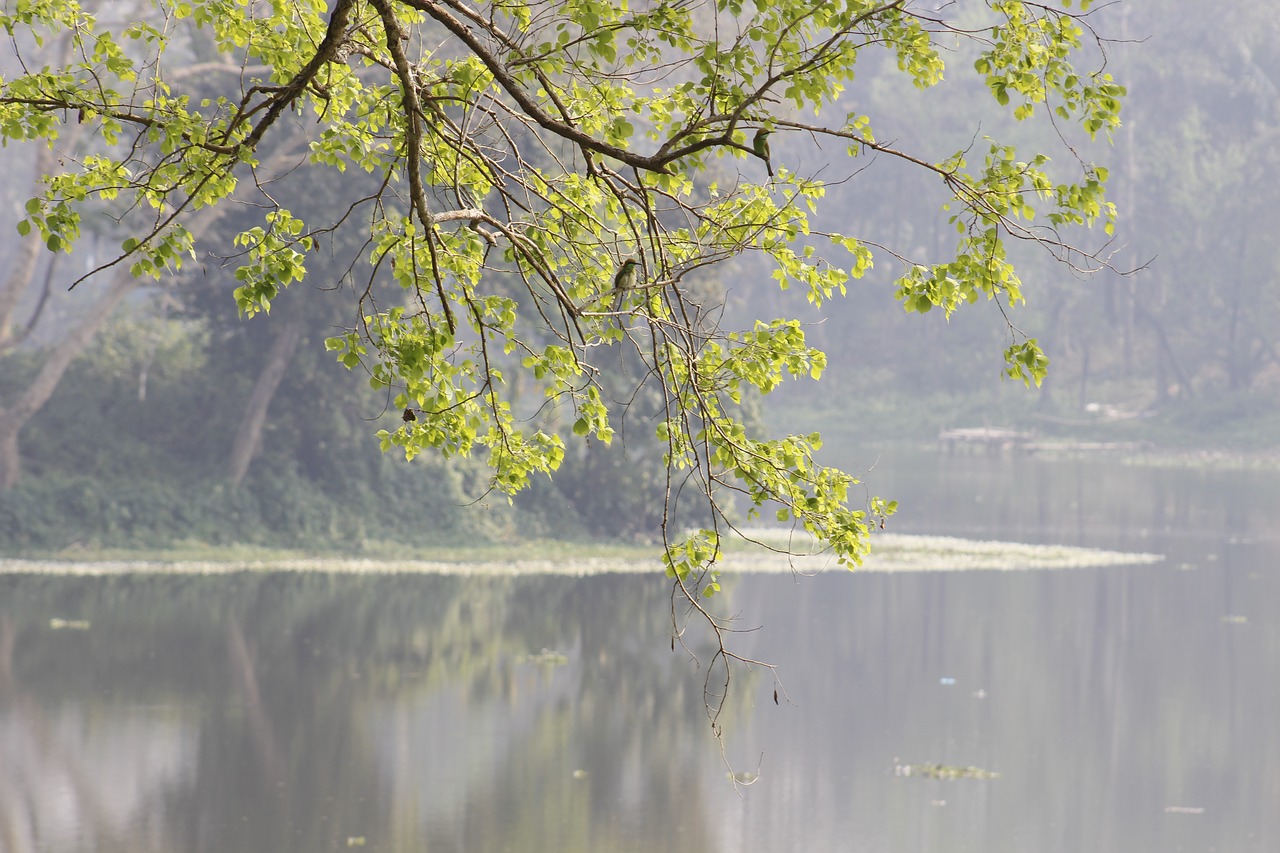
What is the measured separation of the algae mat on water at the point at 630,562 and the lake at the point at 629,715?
0.60m

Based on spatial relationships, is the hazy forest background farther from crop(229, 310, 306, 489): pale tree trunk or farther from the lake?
the lake

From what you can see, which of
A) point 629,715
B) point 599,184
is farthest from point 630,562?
point 599,184

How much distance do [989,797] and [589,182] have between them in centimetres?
630

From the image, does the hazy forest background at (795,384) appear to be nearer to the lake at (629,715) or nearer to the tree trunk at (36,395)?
the tree trunk at (36,395)

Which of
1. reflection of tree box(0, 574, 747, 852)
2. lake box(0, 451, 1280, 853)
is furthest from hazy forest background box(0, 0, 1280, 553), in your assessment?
reflection of tree box(0, 574, 747, 852)

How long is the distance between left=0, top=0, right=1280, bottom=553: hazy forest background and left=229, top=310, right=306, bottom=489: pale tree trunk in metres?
0.04

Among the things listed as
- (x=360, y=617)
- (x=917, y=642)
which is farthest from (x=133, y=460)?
(x=917, y=642)

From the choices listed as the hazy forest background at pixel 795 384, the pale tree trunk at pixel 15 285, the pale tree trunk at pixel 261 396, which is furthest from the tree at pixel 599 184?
the pale tree trunk at pixel 261 396

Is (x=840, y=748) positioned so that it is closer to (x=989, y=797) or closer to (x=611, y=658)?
(x=989, y=797)

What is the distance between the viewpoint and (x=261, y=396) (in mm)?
25234

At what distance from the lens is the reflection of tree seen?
11.0m

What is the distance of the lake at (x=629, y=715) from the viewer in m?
11.1

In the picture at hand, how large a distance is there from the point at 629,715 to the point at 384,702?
2.29 meters

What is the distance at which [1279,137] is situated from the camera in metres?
55.9
